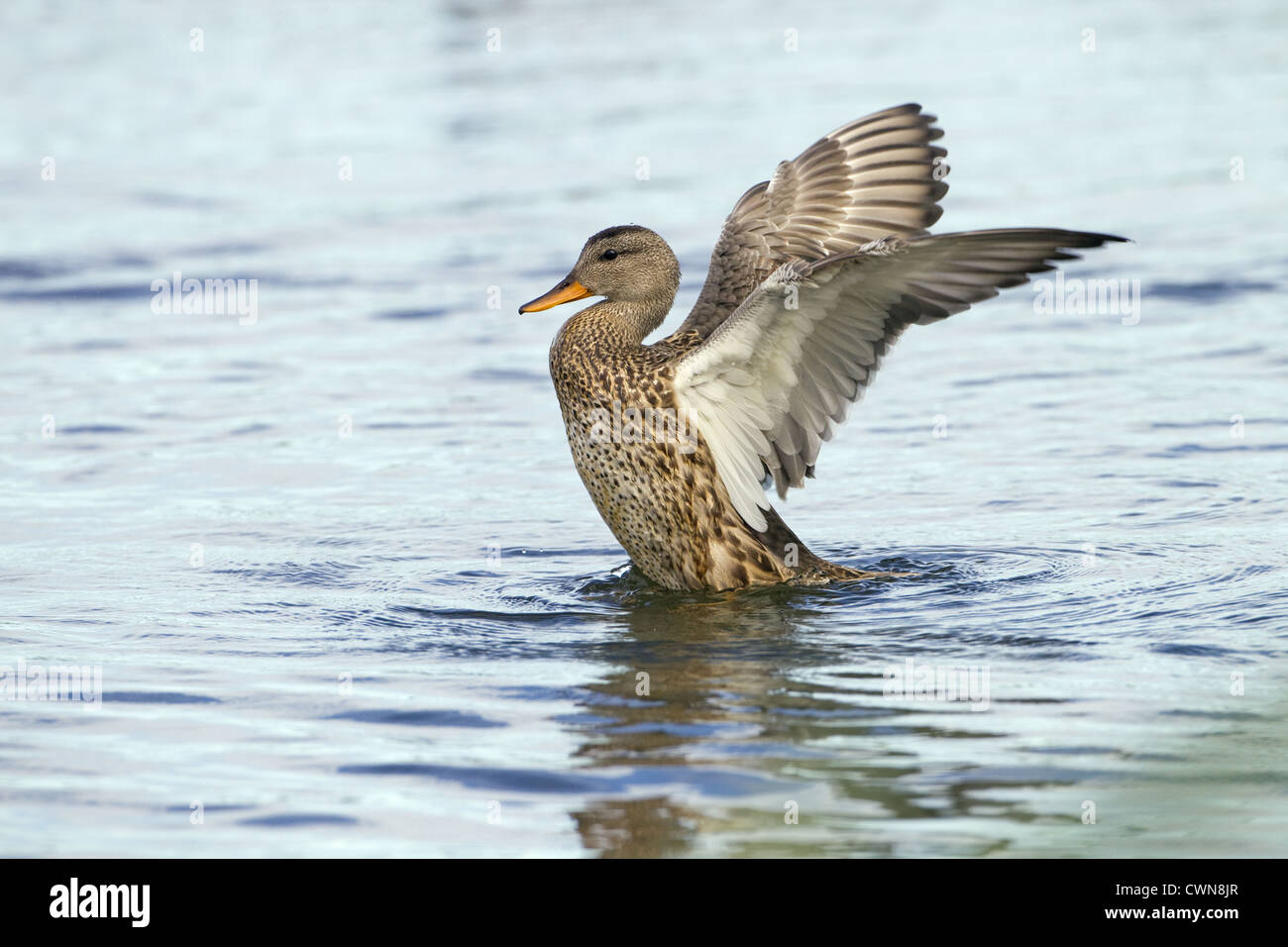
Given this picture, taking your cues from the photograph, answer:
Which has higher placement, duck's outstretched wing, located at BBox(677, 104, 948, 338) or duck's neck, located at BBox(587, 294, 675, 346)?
duck's outstretched wing, located at BBox(677, 104, 948, 338)

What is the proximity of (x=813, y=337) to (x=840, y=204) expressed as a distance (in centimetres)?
147

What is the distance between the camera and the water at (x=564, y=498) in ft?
16.0

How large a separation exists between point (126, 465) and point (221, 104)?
1024cm

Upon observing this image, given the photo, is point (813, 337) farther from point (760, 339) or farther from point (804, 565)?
point (804, 565)

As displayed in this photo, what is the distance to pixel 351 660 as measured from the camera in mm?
6176

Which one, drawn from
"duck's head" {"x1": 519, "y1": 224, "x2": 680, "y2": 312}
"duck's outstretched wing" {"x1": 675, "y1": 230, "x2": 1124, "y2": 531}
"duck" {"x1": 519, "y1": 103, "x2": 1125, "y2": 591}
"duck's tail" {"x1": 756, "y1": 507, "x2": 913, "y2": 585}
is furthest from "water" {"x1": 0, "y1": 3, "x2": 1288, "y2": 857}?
"duck's head" {"x1": 519, "y1": 224, "x2": 680, "y2": 312}

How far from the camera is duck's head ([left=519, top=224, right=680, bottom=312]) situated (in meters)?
7.38

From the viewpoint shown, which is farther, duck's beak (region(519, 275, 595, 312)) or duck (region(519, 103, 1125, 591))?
duck's beak (region(519, 275, 595, 312))

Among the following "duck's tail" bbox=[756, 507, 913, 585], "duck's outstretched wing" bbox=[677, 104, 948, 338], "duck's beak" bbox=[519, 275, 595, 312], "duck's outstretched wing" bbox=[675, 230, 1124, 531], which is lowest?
"duck's tail" bbox=[756, 507, 913, 585]

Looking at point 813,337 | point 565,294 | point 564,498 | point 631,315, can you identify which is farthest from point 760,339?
point 564,498

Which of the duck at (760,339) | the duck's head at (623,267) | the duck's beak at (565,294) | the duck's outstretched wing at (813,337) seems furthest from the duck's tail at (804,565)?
the duck's beak at (565,294)

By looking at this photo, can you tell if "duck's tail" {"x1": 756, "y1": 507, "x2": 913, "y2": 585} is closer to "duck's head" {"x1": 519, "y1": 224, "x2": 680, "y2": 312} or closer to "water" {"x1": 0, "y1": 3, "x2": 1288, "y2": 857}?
"water" {"x1": 0, "y1": 3, "x2": 1288, "y2": 857}

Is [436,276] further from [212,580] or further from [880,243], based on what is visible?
[880,243]
